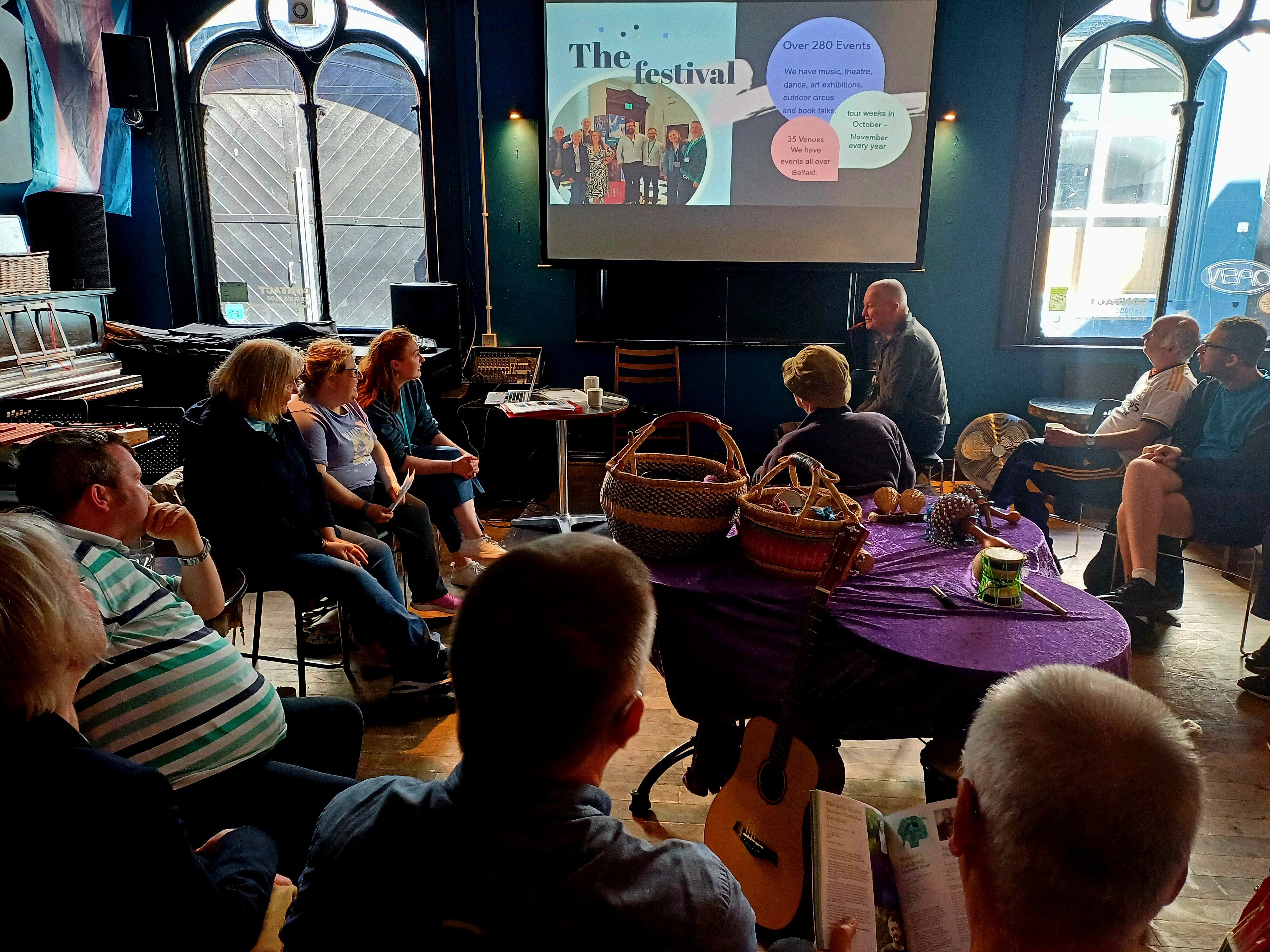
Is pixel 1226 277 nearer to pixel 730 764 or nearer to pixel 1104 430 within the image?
pixel 1104 430

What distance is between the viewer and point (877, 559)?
198 centimetres

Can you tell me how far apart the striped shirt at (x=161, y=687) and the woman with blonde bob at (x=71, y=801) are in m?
0.30

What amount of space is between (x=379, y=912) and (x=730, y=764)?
1.36m

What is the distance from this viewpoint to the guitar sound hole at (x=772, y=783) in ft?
5.39

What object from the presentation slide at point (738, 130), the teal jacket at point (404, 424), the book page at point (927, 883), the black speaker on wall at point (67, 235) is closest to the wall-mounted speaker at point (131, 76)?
the black speaker on wall at point (67, 235)

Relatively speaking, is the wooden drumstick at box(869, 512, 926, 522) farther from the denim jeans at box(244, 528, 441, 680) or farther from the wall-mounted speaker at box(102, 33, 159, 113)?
the wall-mounted speaker at box(102, 33, 159, 113)

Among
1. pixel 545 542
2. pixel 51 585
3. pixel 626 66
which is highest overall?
pixel 626 66

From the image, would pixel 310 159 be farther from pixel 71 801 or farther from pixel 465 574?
pixel 71 801

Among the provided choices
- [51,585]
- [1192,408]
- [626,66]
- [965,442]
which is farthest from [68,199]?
[1192,408]

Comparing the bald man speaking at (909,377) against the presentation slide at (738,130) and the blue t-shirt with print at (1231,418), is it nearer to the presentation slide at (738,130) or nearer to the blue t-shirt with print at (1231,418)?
the blue t-shirt with print at (1231,418)

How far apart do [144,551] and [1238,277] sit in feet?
21.0

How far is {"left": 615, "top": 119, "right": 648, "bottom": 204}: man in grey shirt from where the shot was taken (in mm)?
5398

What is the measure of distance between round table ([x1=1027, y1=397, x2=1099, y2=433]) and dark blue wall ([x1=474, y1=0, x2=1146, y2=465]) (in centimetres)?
19

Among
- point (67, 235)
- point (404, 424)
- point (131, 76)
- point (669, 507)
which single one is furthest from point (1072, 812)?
point (131, 76)
